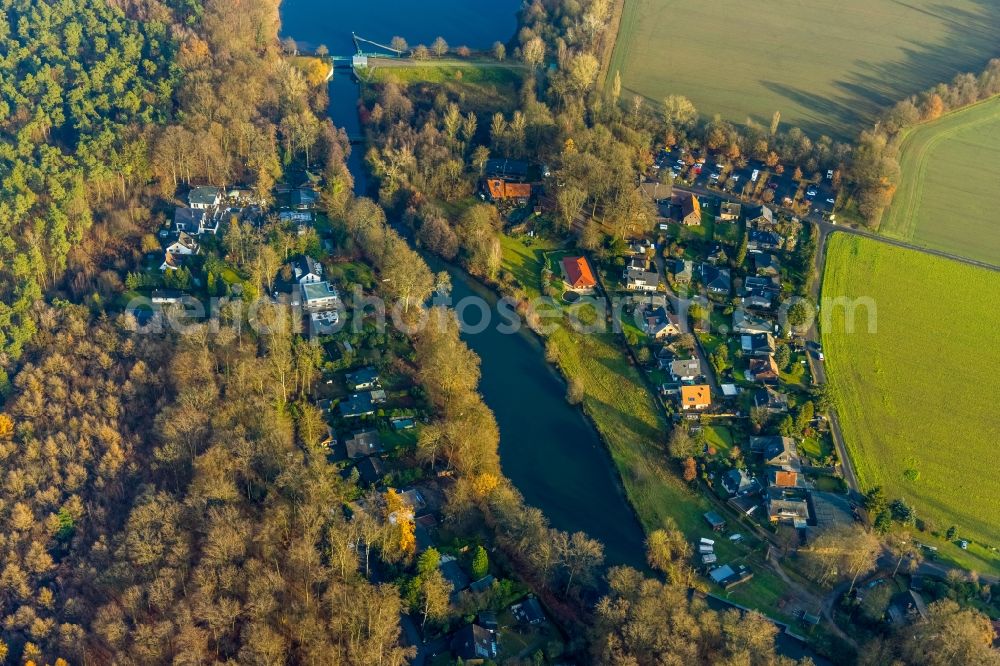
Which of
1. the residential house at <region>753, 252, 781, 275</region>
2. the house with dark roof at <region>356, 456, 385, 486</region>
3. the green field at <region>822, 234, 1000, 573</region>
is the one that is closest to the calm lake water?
the house with dark roof at <region>356, 456, 385, 486</region>

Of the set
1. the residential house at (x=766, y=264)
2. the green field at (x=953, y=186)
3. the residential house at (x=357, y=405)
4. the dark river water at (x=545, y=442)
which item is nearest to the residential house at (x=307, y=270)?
the dark river water at (x=545, y=442)

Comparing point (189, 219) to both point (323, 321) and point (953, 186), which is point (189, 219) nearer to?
point (323, 321)

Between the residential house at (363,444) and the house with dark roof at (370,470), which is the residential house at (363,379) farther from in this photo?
the house with dark roof at (370,470)

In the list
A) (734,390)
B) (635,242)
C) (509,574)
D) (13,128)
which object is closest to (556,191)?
(635,242)

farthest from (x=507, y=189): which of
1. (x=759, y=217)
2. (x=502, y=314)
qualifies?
(x=759, y=217)

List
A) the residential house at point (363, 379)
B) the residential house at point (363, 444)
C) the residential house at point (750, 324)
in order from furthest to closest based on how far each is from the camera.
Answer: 1. the residential house at point (750, 324)
2. the residential house at point (363, 379)
3. the residential house at point (363, 444)

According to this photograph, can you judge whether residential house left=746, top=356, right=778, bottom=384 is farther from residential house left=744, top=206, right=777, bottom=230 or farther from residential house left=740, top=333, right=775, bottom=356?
residential house left=744, top=206, right=777, bottom=230

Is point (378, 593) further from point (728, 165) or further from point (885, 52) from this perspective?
point (885, 52)
